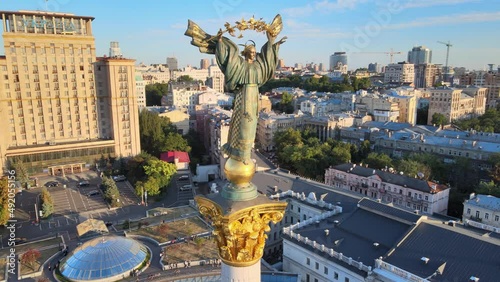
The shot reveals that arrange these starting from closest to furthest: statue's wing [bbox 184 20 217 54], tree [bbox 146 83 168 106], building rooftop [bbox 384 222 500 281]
Answer: statue's wing [bbox 184 20 217 54] → building rooftop [bbox 384 222 500 281] → tree [bbox 146 83 168 106]

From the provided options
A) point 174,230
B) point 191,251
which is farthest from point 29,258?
point 191,251

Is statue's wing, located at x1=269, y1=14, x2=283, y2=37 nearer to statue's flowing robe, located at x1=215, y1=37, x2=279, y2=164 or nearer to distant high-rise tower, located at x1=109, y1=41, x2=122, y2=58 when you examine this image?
statue's flowing robe, located at x1=215, y1=37, x2=279, y2=164

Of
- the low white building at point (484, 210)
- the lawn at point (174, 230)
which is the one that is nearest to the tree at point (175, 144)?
the lawn at point (174, 230)

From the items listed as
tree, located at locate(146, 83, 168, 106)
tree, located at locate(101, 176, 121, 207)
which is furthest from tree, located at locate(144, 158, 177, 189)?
tree, located at locate(146, 83, 168, 106)

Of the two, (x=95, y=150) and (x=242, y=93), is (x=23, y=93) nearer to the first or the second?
Answer: (x=95, y=150)

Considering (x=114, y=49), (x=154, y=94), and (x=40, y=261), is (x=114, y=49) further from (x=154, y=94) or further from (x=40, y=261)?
(x=40, y=261)

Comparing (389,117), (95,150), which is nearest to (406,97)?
(389,117)

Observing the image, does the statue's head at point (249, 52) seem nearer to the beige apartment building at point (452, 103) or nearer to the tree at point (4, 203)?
the tree at point (4, 203)
